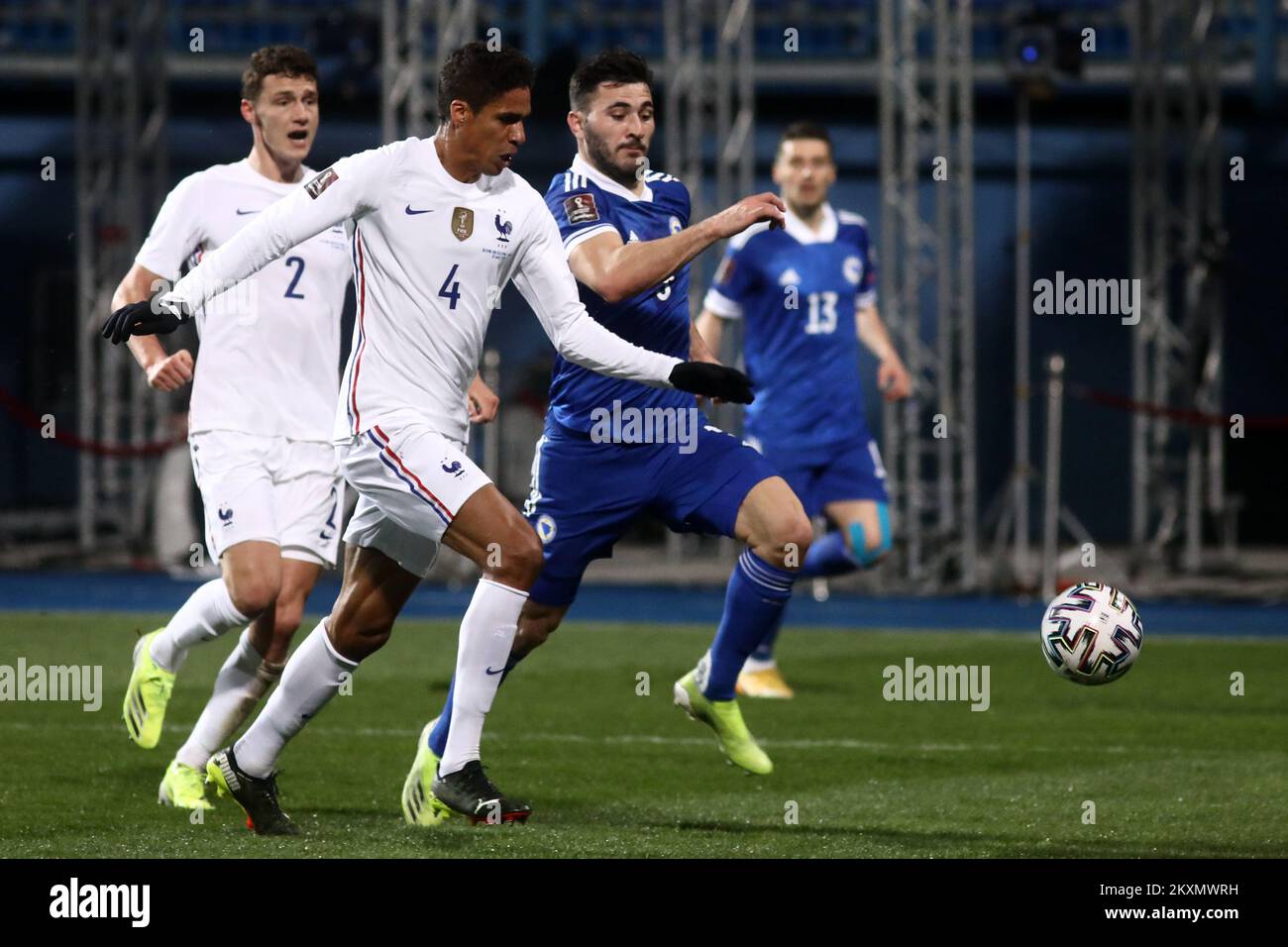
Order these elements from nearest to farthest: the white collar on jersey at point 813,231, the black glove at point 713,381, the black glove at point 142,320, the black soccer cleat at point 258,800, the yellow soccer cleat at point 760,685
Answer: the black glove at point 142,320 → the black glove at point 713,381 → the black soccer cleat at point 258,800 → the yellow soccer cleat at point 760,685 → the white collar on jersey at point 813,231

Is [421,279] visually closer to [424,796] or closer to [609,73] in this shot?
[609,73]

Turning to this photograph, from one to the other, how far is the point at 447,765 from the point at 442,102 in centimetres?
195

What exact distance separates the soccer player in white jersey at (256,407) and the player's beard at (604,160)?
0.91 m

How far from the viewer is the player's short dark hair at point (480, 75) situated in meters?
5.99

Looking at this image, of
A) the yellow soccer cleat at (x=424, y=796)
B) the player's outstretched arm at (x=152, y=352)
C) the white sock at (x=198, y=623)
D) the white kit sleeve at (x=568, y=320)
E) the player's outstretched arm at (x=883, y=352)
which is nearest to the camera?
the white kit sleeve at (x=568, y=320)

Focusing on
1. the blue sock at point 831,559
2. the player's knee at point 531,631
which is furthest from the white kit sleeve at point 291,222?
the blue sock at point 831,559

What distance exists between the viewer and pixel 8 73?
74.1 ft

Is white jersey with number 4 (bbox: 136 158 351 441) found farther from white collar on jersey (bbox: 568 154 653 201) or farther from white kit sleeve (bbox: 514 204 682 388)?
white kit sleeve (bbox: 514 204 682 388)

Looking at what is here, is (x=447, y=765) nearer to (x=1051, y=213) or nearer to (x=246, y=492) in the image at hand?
(x=246, y=492)

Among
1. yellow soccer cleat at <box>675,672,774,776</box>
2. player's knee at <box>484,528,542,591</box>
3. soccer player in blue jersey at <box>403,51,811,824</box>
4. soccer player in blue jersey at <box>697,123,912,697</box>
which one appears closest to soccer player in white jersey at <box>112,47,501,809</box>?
soccer player in blue jersey at <box>403,51,811,824</box>

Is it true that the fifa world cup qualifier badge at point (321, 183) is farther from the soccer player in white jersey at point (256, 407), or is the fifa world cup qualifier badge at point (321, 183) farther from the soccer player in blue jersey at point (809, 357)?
the soccer player in blue jersey at point (809, 357)

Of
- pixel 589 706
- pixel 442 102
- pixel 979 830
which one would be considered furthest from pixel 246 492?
pixel 589 706

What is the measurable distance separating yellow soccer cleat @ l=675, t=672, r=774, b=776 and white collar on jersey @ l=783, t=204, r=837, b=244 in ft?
12.2

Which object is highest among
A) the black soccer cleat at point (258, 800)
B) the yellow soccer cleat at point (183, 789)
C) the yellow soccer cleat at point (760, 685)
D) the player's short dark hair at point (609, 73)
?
the player's short dark hair at point (609, 73)
